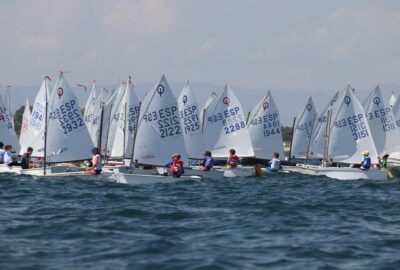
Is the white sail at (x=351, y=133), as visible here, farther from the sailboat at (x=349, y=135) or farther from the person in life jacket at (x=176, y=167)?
the person in life jacket at (x=176, y=167)

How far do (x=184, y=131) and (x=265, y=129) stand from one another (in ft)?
24.9

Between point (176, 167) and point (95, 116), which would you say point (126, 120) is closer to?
point (95, 116)

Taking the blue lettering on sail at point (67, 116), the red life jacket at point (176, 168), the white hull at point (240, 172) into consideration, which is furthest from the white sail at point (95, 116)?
the red life jacket at point (176, 168)

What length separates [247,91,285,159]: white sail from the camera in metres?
48.7

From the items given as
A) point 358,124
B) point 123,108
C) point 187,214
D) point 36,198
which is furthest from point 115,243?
point 123,108

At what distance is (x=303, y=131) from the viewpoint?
171 feet

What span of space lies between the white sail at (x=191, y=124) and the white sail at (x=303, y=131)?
8.63 meters

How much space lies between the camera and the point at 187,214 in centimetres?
2142

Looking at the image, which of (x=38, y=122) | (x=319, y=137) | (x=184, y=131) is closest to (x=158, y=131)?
(x=38, y=122)

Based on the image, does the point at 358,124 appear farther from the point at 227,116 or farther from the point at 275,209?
the point at 275,209

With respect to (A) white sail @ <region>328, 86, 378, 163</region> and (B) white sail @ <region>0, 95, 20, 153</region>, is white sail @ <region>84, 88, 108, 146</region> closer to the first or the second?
(B) white sail @ <region>0, 95, 20, 153</region>

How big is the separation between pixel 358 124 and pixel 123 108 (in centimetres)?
1249

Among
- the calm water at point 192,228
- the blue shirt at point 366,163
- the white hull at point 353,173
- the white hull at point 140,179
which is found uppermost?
the blue shirt at point 366,163

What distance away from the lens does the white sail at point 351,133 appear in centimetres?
4088
